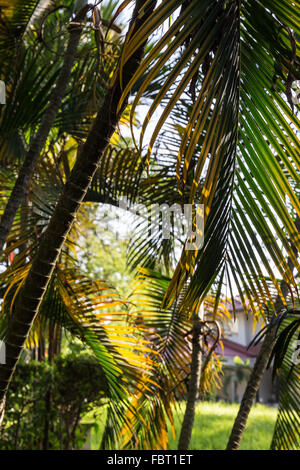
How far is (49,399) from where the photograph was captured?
413cm

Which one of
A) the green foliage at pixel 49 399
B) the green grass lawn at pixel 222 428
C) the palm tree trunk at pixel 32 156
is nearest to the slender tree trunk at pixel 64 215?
the palm tree trunk at pixel 32 156

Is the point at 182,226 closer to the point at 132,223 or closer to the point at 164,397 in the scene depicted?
the point at 132,223

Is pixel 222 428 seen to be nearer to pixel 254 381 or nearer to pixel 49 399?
pixel 49 399

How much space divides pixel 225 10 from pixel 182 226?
1.94 m

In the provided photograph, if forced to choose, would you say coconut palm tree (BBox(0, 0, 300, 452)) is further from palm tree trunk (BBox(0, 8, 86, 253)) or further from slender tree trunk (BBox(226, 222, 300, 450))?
slender tree trunk (BBox(226, 222, 300, 450))

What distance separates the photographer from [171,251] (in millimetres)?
3057

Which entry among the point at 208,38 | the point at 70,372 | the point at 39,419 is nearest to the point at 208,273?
→ the point at 208,38

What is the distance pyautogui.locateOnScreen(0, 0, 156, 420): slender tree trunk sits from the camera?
132cm

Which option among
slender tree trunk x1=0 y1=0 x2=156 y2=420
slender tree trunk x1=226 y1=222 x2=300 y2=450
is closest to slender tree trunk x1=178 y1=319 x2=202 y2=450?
slender tree trunk x1=226 y1=222 x2=300 y2=450

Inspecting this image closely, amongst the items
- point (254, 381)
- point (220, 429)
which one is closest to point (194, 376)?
point (254, 381)

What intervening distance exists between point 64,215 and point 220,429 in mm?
6134

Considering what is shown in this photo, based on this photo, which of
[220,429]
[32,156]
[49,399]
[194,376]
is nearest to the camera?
[32,156]

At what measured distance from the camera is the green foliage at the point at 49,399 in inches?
158

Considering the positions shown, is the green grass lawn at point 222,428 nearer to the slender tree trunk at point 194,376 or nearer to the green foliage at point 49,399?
the green foliage at point 49,399
